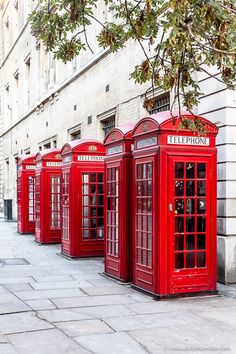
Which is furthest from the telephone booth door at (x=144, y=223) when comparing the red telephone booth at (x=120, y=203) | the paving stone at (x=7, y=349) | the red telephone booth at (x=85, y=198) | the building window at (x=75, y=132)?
the building window at (x=75, y=132)

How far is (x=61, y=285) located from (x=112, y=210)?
5.30 ft

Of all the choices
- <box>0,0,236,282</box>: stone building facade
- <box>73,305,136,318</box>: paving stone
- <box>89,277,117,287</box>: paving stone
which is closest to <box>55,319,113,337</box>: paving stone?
<box>73,305,136,318</box>: paving stone

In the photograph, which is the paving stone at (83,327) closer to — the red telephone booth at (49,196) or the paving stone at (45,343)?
the paving stone at (45,343)

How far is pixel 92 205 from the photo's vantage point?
11.9m

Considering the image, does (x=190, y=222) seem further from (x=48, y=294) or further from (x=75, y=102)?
(x=75, y=102)

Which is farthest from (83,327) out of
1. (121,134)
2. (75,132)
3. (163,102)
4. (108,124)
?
(75,132)

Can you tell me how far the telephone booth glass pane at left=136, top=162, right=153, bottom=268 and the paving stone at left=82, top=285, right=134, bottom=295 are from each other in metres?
0.50

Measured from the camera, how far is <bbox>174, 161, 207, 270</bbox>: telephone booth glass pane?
25.1 ft

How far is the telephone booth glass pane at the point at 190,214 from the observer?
7.66 m

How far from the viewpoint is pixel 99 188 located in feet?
39.4

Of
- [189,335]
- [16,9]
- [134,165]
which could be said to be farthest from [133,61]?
[16,9]

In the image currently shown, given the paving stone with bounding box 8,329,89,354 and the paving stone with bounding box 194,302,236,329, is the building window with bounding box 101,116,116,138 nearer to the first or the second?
the paving stone with bounding box 194,302,236,329

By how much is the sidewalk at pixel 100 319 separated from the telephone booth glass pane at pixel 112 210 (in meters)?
0.62

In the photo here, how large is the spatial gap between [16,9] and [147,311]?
26.6 m
